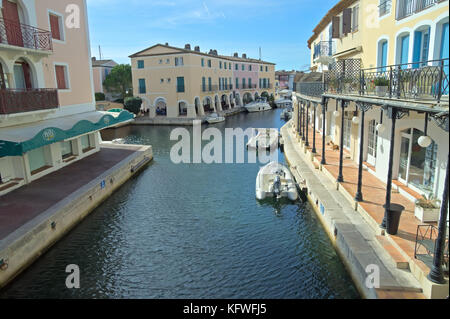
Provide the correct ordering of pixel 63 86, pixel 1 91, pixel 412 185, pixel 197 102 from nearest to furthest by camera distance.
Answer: pixel 412 185 → pixel 1 91 → pixel 63 86 → pixel 197 102

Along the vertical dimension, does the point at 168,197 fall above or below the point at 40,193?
below

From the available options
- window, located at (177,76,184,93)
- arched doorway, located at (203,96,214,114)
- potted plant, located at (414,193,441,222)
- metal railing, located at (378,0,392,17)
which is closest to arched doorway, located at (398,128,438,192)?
potted plant, located at (414,193,441,222)

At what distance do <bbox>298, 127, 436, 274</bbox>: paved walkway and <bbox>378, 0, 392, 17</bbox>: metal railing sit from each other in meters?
6.85

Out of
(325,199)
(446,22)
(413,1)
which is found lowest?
(325,199)

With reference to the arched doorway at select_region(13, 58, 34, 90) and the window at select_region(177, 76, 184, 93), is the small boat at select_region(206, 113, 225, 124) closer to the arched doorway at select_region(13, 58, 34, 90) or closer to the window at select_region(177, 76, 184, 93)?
the window at select_region(177, 76, 184, 93)

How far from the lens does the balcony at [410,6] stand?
414 inches

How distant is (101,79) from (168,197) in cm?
5115

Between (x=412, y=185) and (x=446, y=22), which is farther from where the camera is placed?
(x=412, y=185)

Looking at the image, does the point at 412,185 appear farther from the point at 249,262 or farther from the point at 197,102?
the point at 197,102

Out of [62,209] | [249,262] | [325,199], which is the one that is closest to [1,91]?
[62,209]

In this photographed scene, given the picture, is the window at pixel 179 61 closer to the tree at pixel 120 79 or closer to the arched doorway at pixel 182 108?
the arched doorway at pixel 182 108

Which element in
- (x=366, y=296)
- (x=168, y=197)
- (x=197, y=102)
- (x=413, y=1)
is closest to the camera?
(x=366, y=296)

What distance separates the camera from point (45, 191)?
14055 millimetres
